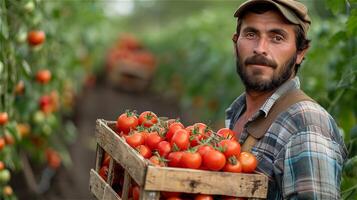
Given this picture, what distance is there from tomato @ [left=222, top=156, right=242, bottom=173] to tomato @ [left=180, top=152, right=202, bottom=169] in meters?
0.11

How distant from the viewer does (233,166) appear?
2369 millimetres

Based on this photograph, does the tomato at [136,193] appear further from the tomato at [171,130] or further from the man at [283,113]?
the man at [283,113]

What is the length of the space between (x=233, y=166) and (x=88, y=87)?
41.0ft

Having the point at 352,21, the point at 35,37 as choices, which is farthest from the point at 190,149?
the point at 35,37

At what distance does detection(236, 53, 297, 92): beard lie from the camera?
106 inches

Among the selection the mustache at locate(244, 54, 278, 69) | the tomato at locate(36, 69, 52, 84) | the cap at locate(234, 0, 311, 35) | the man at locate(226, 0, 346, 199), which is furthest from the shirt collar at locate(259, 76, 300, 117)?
the tomato at locate(36, 69, 52, 84)

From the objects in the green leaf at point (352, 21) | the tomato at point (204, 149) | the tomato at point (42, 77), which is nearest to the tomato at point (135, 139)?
the tomato at point (204, 149)

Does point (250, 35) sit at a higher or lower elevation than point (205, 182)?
higher

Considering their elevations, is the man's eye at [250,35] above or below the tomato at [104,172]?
above

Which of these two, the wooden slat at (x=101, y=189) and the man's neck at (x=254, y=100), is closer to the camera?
the wooden slat at (x=101, y=189)

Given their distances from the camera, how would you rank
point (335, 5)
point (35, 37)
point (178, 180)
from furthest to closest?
point (35, 37) < point (335, 5) < point (178, 180)

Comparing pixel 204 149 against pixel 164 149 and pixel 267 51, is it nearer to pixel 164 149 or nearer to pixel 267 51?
pixel 164 149

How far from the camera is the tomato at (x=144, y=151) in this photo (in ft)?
7.95

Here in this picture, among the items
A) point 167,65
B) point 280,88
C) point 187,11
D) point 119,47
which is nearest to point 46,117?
point 280,88
